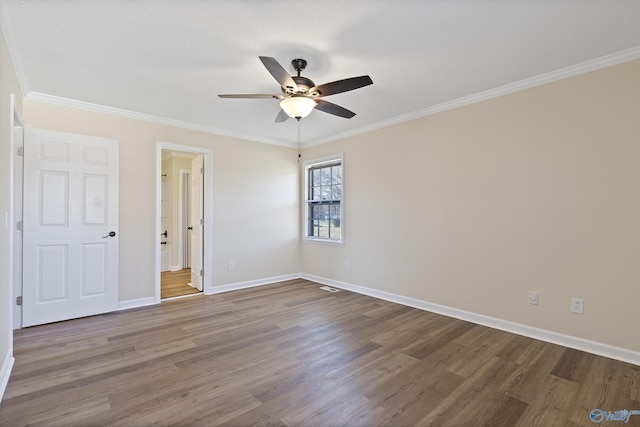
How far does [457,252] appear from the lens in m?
3.48

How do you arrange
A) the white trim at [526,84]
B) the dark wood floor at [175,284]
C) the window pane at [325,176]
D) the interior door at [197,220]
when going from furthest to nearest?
the window pane at [325,176] < the interior door at [197,220] < the dark wood floor at [175,284] < the white trim at [526,84]

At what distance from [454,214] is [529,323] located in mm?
1297

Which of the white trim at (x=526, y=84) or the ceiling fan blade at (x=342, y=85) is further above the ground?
the white trim at (x=526, y=84)

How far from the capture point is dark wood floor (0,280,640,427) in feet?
5.88

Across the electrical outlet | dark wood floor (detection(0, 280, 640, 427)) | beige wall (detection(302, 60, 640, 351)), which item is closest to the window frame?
beige wall (detection(302, 60, 640, 351))

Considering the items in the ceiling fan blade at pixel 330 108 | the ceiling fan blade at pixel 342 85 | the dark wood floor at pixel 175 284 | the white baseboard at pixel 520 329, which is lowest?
the dark wood floor at pixel 175 284

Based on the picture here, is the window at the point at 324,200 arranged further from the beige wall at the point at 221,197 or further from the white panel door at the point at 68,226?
the white panel door at the point at 68,226

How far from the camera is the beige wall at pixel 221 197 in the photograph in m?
3.73

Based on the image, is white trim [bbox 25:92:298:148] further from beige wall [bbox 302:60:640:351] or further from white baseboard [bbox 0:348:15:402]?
white baseboard [bbox 0:348:15:402]

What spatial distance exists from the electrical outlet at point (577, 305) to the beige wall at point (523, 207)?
0.03m

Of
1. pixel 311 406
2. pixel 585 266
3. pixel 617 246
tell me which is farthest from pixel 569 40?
pixel 311 406

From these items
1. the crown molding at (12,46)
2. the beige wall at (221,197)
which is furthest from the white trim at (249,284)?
the crown molding at (12,46)

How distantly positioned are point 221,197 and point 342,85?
9.69 ft
